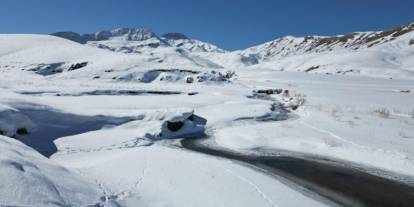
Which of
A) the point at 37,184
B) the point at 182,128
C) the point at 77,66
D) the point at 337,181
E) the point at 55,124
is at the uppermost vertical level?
the point at 77,66

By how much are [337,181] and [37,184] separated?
9.05m

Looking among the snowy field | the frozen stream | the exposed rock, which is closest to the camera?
the snowy field

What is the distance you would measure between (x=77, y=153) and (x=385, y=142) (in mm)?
12487

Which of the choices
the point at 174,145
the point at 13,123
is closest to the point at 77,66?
the point at 13,123

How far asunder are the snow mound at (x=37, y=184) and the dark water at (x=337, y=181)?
656cm

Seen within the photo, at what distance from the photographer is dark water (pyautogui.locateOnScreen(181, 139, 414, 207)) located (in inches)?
427

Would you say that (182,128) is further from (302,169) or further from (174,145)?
(302,169)

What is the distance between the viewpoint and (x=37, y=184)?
714 cm

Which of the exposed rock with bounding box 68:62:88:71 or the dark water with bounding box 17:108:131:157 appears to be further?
the exposed rock with bounding box 68:62:88:71

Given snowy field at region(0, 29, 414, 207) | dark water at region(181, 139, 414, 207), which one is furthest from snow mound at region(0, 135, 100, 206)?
dark water at region(181, 139, 414, 207)

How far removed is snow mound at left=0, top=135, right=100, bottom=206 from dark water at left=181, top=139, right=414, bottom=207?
656 centimetres

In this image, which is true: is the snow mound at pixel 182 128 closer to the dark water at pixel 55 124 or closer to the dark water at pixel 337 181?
the dark water at pixel 55 124

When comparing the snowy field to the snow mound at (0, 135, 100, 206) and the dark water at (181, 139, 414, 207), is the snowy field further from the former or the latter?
the dark water at (181, 139, 414, 207)

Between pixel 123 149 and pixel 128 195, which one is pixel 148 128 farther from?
pixel 128 195
